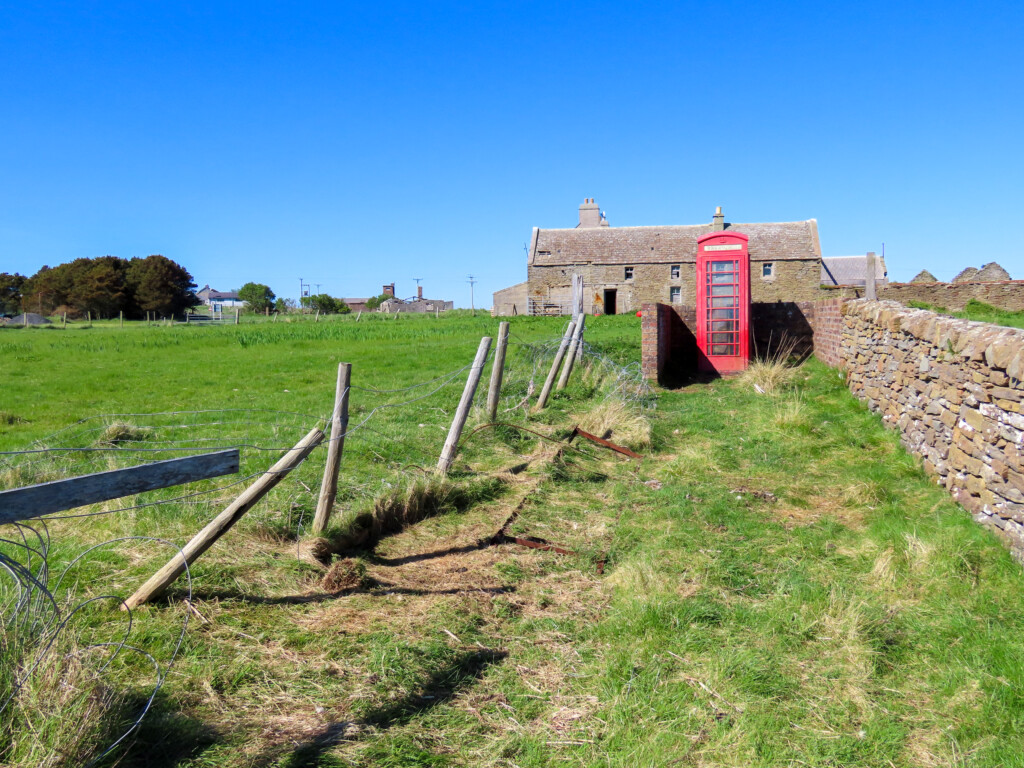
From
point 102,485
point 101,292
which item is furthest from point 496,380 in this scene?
point 101,292

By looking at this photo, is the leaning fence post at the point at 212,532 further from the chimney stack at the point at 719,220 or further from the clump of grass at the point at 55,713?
the chimney stack at the point at 719,220

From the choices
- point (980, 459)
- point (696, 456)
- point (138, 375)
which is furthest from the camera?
point (138, 375)

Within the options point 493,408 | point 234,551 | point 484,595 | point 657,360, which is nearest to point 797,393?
point 657,360

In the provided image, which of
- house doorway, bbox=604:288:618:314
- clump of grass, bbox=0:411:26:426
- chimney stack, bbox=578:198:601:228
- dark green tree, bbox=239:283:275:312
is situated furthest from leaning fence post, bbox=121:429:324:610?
dark green tree, bbox=239:283:275:312

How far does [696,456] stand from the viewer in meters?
8.30

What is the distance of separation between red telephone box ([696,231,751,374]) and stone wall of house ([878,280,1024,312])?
901 cm

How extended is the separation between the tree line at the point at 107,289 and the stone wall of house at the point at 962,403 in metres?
75.5

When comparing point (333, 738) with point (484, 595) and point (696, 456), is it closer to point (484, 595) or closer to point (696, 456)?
point (484, 595)

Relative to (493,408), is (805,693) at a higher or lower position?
lower

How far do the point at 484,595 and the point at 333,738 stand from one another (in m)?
1.82

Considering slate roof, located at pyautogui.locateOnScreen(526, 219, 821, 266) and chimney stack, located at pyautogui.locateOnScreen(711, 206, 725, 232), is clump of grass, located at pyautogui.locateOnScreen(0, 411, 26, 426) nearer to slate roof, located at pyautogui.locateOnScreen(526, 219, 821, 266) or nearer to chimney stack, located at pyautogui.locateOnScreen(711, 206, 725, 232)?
slate roof, located at pyautogui.locateOnScreen(526, 219, 821, 266)

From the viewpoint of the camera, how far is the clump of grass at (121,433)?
859 cm

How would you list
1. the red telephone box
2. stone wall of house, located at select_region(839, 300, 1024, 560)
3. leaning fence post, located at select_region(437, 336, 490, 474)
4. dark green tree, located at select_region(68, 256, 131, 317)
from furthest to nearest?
dark green tree, located at select_region(68, 256, 131, 317) < the red telephone box < leaning fence post, located at select_region(437, 336, 490, 474) < stone wall of house, located at select_region(839, 300, 1024, 560)

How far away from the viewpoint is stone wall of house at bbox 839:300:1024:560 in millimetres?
5273
